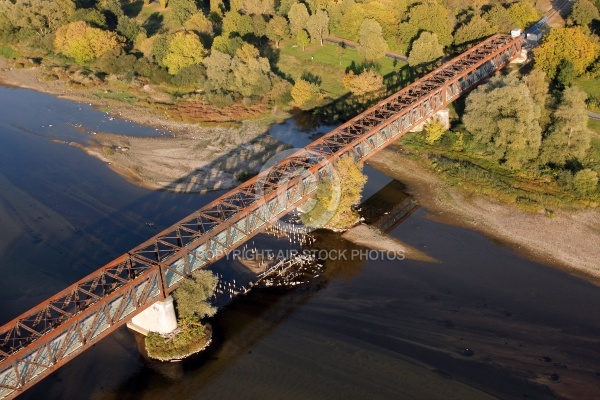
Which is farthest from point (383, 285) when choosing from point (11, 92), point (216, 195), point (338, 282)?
point (11, 92)

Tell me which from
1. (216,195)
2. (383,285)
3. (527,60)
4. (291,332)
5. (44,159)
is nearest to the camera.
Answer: (291,332)

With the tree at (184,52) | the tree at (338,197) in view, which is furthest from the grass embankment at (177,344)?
the tree at (184,52)

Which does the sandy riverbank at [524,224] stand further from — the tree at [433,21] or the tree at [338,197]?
the tree at [433,21]

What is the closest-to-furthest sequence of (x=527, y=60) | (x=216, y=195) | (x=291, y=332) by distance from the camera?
(x=291, y=332), (x=216, y=195), (x=527, y=60)

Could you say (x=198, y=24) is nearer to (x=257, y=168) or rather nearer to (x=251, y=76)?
(x=251, y=76)

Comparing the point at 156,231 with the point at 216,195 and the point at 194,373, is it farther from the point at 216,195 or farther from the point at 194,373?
the point at 194,373

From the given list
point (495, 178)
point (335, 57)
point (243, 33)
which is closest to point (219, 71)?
point (243, 33)
